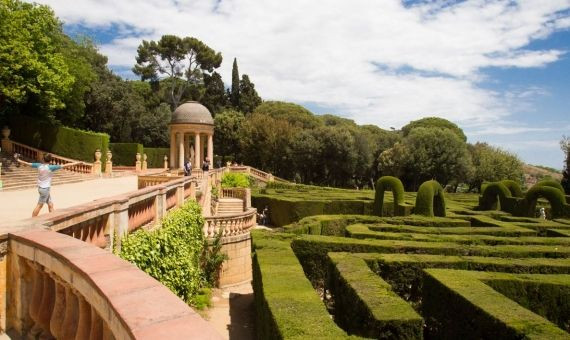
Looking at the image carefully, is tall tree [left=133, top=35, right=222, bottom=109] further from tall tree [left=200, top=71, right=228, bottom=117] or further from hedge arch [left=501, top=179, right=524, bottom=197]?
hedge arch [left=501, top=179, right=524, bottom=197]

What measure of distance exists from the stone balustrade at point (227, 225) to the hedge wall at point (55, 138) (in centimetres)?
2374

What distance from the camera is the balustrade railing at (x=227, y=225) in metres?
15.9

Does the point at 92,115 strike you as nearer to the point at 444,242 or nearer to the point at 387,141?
the point at 387,141

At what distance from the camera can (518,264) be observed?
35.1 ft

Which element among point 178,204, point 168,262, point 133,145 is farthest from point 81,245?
point 133,145

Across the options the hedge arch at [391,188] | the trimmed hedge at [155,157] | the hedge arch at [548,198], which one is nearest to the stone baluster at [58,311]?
the hedge arch at [391,188]

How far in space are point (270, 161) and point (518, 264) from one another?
50.3m

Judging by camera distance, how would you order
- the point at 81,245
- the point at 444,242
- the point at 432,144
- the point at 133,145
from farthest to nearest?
1. the point at 432,144
2. the point at 133,145
3. the point at 444,242
4. the point at 81,245

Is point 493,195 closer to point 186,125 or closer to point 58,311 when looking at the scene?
point 186,125

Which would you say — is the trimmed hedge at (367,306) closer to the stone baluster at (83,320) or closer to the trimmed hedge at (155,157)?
the stone baluster at (83,320)

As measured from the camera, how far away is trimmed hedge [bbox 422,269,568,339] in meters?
6.52

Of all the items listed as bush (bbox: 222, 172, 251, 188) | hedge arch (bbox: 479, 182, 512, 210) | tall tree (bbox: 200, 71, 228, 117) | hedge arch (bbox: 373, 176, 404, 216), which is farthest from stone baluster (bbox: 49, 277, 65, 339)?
tall tree (bbox: 200, 71, 228, 117)

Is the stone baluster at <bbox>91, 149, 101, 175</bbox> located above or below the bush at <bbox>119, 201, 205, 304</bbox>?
above

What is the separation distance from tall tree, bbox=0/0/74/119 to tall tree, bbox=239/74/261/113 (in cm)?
4377
